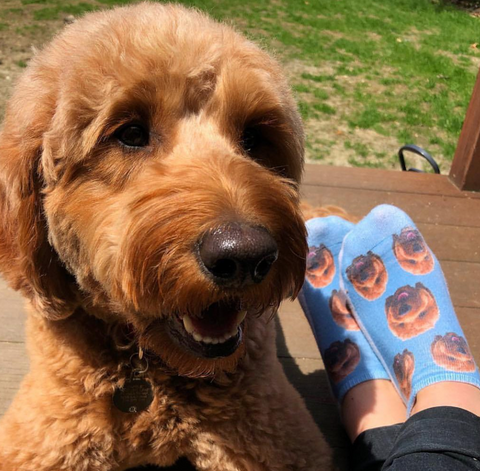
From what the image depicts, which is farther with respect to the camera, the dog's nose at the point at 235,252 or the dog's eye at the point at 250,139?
the dog's eye at the point at 250,139

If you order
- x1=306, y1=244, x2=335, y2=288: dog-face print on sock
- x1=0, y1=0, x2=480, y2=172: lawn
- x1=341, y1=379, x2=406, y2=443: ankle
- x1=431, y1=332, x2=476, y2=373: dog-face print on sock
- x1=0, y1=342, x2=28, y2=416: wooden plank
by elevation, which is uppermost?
x1=431, y1=332, x2=476, y2=373: dog-face print on sock

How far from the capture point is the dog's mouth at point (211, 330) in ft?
4.42

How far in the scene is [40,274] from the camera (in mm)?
1467

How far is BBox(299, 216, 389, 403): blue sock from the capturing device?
2.09 metres

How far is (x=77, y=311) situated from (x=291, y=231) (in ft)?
2.25

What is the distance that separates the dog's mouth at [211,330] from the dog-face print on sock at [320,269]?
1133 millimetres

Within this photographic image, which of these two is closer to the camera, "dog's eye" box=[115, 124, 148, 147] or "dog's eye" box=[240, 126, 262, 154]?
"dog's eye" box=[115, 124, 148, 147]

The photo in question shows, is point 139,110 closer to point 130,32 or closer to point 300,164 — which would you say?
point 130,32

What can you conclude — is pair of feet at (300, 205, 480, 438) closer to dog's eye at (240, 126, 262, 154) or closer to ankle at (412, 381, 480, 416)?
ankle at (412, 381, 480, 416)

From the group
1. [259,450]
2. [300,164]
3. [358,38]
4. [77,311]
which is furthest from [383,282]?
[358,38]

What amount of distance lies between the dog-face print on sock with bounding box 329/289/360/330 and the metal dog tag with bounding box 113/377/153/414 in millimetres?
1023

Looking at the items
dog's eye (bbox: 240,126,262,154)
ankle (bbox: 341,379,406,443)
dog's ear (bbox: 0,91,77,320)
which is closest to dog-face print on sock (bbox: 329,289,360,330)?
ankle (bbox: 341,379,406,443)

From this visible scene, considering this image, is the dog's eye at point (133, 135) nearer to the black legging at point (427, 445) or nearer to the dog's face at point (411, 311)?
the black legging at point (427, 445)

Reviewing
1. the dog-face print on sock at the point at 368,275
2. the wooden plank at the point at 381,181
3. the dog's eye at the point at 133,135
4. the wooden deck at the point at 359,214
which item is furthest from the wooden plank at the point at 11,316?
the wooden plank at the point at 381,181
